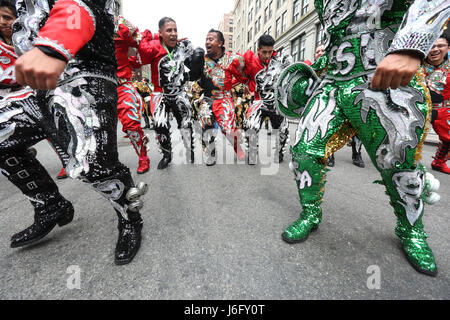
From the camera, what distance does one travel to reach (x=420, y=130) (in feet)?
3.29

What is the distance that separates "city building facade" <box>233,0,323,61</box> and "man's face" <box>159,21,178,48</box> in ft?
42.0

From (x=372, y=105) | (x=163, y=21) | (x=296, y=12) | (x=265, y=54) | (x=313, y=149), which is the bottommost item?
(x=313, y=149)

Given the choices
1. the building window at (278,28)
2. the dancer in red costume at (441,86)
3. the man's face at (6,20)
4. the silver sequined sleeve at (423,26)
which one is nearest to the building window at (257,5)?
the building window at (278,28)

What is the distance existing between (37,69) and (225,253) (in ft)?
4.16

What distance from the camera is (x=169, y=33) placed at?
9.36ft

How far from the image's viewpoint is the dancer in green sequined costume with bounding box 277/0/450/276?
38.8 inches

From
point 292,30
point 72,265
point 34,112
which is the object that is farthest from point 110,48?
point 292,30

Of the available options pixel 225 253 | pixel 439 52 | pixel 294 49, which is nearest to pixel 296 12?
pixel 294 49

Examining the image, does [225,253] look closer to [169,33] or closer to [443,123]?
[169,33]

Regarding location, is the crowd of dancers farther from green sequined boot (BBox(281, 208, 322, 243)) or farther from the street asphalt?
the street asphalt

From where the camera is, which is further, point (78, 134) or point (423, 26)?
point (78, 134)

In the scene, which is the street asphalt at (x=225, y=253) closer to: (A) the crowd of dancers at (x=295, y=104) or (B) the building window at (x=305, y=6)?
(A) the crowd of dancers at (x=295, y=104)

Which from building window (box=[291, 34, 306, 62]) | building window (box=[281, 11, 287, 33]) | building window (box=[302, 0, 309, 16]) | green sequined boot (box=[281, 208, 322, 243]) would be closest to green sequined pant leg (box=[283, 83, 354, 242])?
green sequined boot (box=[281, 208, 322, 243])

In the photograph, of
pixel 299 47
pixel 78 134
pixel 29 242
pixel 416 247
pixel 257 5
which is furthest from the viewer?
pixel 257 5
